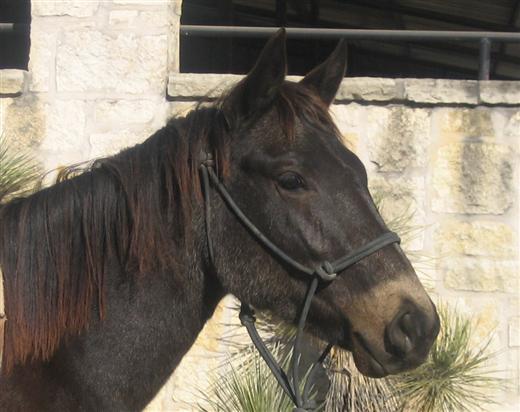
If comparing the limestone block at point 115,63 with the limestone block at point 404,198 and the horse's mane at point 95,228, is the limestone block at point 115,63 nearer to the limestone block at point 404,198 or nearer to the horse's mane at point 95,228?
the limestone block at point 404,198

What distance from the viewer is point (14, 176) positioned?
3.82 m

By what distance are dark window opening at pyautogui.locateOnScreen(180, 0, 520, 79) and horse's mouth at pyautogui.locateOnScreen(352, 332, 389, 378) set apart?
5939 mm

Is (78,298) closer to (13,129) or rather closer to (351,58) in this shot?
(13,129)

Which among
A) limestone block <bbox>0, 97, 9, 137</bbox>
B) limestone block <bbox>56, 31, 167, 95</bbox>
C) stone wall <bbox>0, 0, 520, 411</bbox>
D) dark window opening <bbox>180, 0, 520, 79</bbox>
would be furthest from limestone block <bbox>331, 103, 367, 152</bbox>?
dark window opening <bbox>180, 0, 520, 79</bbox>

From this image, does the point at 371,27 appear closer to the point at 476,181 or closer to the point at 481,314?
the point at 476,181

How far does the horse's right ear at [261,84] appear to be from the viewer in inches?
81.7

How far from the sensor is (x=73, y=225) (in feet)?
6.83

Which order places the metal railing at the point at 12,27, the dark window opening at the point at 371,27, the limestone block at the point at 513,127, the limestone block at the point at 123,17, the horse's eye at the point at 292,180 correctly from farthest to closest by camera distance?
1. the dark window opening at the point at 371,27
2. the metal railing at the point at 12,27
3. the limestone block at the point at 123,17
4. the limestone block at the point at 513,127
5. the horse's eye at the point at 292,180

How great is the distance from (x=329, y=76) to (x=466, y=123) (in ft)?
7.07

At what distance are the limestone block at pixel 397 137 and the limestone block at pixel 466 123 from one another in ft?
0.30

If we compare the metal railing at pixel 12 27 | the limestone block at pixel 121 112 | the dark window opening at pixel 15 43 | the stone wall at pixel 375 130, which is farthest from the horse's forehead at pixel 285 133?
the dark window opening at pixel 15 43

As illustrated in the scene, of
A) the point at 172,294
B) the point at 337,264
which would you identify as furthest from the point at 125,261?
the point at 337,264

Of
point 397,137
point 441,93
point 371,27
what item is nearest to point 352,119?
point 397,137

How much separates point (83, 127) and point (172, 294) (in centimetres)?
259
